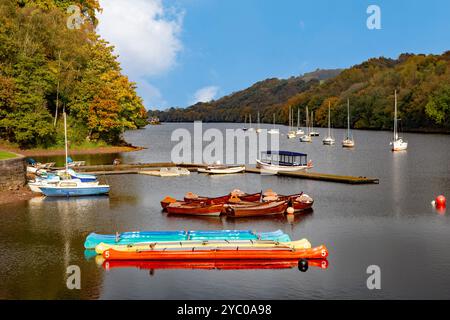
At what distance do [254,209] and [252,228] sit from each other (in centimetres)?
408

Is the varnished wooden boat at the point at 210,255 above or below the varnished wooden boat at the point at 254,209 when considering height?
below

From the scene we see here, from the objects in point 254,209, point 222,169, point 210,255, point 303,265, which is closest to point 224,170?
point 222,169

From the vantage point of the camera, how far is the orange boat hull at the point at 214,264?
3359cm

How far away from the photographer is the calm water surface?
29.5m

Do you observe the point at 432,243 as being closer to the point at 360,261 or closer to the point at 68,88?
the point at 360,261

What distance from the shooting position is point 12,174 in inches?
2328

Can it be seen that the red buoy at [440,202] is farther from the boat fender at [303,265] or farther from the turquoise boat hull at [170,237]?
the boat fender at [303,265]

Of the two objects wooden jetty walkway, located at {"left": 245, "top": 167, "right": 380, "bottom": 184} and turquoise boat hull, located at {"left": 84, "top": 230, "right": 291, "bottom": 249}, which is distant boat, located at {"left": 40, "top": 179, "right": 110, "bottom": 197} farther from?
wooden jetty walkway, located at {"left": 245, "top": 167, "right": 380, "bottom": 184}

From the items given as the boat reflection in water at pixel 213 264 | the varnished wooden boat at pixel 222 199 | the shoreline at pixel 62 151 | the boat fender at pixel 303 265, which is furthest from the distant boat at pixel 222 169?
the boat fender at pixel 303 265

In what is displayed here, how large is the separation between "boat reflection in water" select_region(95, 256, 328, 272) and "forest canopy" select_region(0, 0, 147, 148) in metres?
74.3

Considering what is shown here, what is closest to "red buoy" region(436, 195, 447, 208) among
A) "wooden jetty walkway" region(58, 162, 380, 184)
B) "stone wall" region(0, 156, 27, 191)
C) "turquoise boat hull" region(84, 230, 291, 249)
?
"wooden jetty walkway" region(58, 162, 380, 184)

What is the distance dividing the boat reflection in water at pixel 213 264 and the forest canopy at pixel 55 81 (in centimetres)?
7429

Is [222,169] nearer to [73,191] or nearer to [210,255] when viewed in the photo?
[73,191]

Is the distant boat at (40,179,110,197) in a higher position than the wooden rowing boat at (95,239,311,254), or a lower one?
higher
